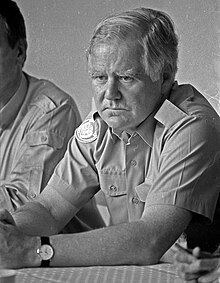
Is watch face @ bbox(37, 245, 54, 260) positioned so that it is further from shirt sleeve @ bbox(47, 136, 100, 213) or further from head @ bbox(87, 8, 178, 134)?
head @ bbox(87, 8, 178, 134)

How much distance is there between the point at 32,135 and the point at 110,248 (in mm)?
224

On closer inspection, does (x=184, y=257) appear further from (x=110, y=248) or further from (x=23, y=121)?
(x=23, y=121)

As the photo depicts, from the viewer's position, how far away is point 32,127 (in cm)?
123

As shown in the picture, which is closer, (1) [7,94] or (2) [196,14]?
(2) [196,14]

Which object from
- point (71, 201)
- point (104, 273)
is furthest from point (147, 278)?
point (71, 201)

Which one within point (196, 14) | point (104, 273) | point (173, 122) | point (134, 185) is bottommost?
point (104, 273)

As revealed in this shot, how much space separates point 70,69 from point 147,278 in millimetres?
326

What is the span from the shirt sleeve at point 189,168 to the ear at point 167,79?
0.17ft

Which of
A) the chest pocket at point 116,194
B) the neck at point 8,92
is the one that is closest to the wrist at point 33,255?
the chest pocket at point 116,194

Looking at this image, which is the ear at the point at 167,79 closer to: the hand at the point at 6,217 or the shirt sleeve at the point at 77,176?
the shirt sleeve at the point at 77,176

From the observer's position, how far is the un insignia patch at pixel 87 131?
3.86 ft

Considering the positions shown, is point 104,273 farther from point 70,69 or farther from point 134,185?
point 70,69

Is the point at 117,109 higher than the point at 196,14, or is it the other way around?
the point at 196,14

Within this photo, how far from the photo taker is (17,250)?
1.15 meters
